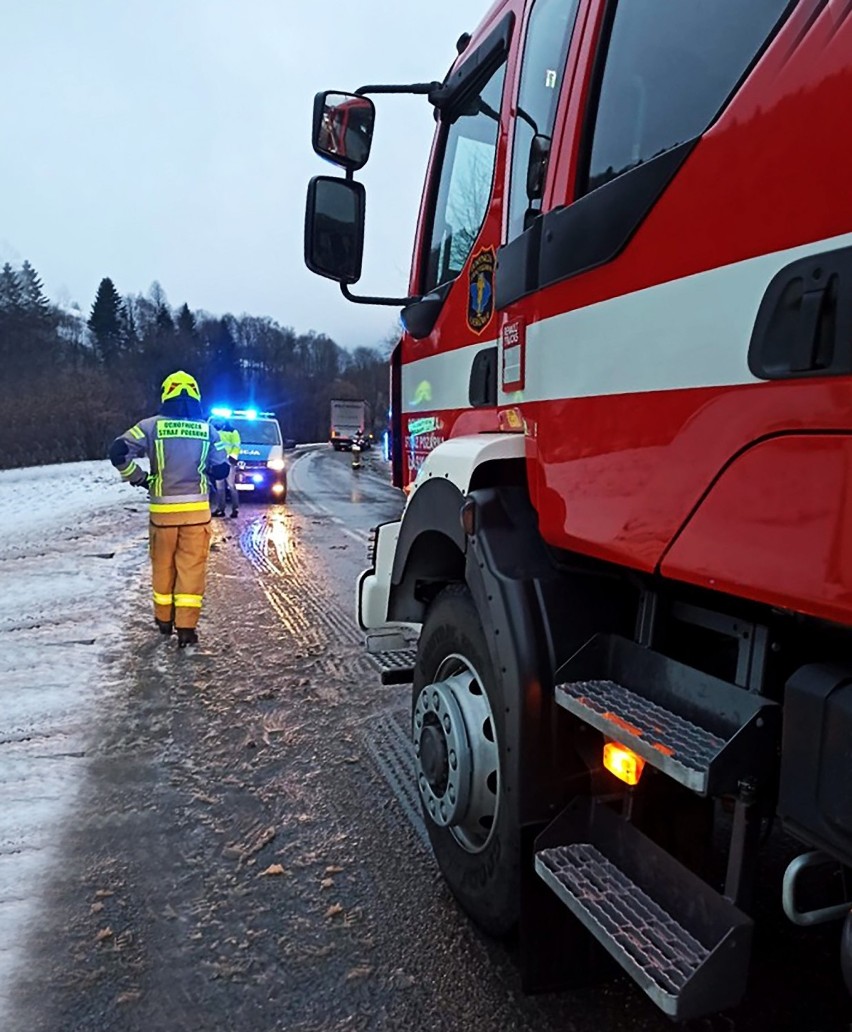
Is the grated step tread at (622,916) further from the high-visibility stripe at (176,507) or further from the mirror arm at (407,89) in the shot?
the high-visibility stripe at (176,507)

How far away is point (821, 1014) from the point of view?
217cm

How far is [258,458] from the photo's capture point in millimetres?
16250

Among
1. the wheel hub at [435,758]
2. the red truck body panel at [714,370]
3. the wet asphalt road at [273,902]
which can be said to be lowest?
the wet asphalt road at [273,902]

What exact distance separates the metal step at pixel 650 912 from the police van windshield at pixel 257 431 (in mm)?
15304

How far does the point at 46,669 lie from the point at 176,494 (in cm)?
151

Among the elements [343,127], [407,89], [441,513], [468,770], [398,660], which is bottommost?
[398,660]

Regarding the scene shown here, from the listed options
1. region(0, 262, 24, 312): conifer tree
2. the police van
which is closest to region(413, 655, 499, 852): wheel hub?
the police van

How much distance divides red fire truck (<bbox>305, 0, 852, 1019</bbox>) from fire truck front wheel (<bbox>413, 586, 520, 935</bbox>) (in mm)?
11

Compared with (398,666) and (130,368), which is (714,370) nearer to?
(398,666)

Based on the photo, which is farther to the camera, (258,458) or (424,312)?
(258,458)

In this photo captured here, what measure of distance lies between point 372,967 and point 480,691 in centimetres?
91

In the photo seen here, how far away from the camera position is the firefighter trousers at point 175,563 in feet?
19.2

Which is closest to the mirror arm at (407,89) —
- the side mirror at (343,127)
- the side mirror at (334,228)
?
the side mirror at (343,127)

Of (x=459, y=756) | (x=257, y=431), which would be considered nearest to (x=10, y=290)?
(x=257, y=431)
